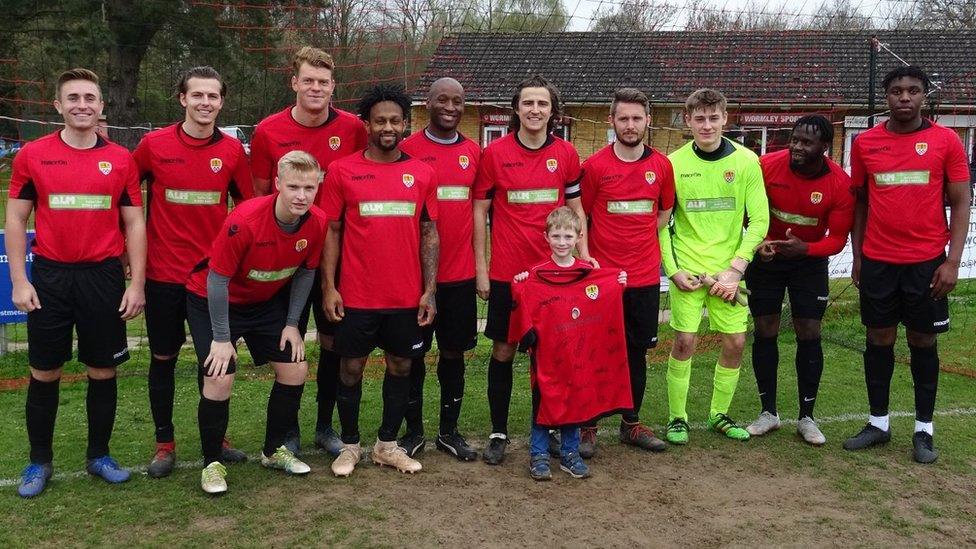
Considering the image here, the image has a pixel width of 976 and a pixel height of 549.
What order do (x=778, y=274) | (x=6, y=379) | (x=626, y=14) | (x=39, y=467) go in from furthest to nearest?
1. (x=626, y=14)
2. (x=6, y=379)
3. (x=778, y=274)
4. (x=39, y=467)

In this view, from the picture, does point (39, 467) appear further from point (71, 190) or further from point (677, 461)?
point (677, 461)

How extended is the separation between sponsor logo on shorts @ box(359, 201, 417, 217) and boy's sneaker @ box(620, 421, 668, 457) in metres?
2.02

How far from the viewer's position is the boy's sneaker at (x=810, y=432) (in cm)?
522

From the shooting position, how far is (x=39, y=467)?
174 inches

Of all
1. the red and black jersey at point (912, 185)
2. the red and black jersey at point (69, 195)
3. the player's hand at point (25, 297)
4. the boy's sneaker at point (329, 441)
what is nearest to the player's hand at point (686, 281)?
the red and black jersey at point (912, 185)

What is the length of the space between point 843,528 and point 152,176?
3.97m

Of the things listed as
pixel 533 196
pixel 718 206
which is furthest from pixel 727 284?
pixel 533 196

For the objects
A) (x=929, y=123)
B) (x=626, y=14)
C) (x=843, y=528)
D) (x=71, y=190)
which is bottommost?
(x=843, y=528)

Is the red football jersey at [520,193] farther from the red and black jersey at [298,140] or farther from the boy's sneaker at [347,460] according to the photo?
the boy's sneaker at [347,460]

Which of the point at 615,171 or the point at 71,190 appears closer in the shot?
the point at 71,190

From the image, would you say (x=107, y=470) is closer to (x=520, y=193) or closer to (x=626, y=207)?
(x=520, y=193)

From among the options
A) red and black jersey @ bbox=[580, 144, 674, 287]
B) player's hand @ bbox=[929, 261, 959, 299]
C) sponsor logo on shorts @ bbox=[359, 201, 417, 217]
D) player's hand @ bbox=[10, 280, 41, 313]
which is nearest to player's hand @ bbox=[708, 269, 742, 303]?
red and black jersey @ bbox=[580, 144, 674, 287]

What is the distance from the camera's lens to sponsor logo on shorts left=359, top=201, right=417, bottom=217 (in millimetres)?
4375

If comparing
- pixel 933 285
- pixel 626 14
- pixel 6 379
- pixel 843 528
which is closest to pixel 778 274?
pixel 933 285
